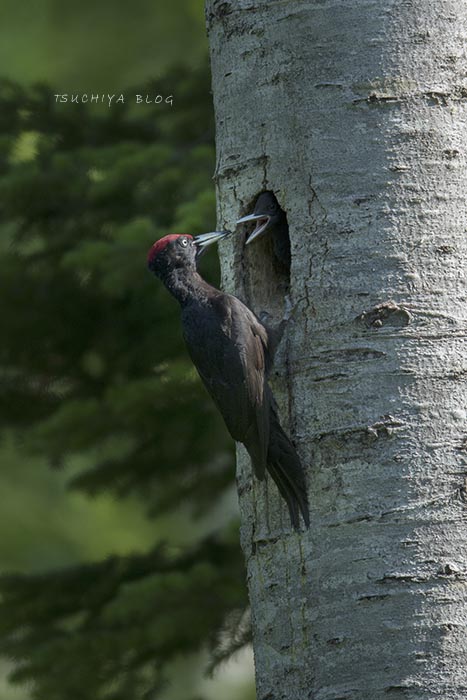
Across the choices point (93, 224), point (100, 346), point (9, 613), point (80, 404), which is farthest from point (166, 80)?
point (9, 613)

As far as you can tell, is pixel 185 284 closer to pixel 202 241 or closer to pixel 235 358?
pixel 202 241

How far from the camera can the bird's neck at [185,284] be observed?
4402mm

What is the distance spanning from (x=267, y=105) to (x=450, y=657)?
159 centimetres

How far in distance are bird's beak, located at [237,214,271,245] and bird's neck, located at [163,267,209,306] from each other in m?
0.67

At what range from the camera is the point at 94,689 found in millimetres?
5637

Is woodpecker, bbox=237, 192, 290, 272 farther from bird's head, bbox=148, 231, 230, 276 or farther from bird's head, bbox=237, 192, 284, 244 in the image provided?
bird's head, bbox=148, 231, 230, 276

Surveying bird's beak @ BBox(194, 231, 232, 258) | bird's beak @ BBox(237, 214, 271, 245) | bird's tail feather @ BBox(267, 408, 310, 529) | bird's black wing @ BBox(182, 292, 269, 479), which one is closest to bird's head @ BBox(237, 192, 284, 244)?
bird's beak @ BBox(237, 214, 271, 245)

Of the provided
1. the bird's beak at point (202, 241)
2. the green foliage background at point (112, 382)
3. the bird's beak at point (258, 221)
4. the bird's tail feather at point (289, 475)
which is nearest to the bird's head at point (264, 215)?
the bird's beak at point (258, 221)

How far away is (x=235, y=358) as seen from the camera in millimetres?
3926

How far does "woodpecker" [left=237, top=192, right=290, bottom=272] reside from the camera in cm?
350

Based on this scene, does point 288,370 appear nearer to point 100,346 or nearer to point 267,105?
point 267,105

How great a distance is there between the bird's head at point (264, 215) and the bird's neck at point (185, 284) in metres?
0.70

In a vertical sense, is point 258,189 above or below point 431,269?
above

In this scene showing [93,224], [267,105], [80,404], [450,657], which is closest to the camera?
[450,657]
